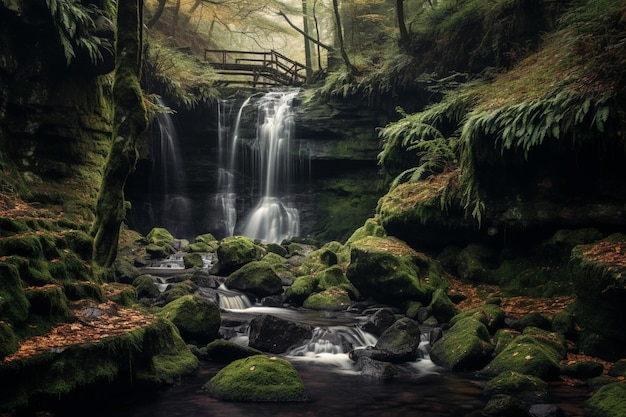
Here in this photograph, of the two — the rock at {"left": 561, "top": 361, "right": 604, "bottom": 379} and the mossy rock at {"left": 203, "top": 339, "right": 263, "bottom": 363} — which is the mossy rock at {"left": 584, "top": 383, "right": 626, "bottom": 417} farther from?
the mossy rock at {"left": 203, "top": 339, "right": 263, "bottom": 363}

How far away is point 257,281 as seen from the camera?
12.5 meters

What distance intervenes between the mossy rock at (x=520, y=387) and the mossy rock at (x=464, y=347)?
102cm

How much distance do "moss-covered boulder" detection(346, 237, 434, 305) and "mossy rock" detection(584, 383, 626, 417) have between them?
5.02 metres

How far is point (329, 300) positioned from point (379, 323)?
96.8 inches

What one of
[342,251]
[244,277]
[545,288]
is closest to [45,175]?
[244,277]

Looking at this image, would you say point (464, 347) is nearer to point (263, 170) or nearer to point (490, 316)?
point (490, 316)

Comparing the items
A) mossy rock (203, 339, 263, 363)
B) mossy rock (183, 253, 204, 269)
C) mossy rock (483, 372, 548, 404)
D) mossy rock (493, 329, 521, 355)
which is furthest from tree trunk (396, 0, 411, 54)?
mossy rock (483, 372, 548, 404)

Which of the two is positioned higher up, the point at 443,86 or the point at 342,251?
the point at 443,86

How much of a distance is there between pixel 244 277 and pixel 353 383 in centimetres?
596

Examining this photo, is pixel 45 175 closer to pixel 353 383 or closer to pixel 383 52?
pixel 353 383

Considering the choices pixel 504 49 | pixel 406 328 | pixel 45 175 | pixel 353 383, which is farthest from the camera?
pixel 504 49

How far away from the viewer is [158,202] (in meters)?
22.2

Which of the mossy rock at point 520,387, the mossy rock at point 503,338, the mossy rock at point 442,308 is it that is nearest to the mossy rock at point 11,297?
the mossy rock at point 520,387

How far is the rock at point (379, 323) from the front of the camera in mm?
9328
